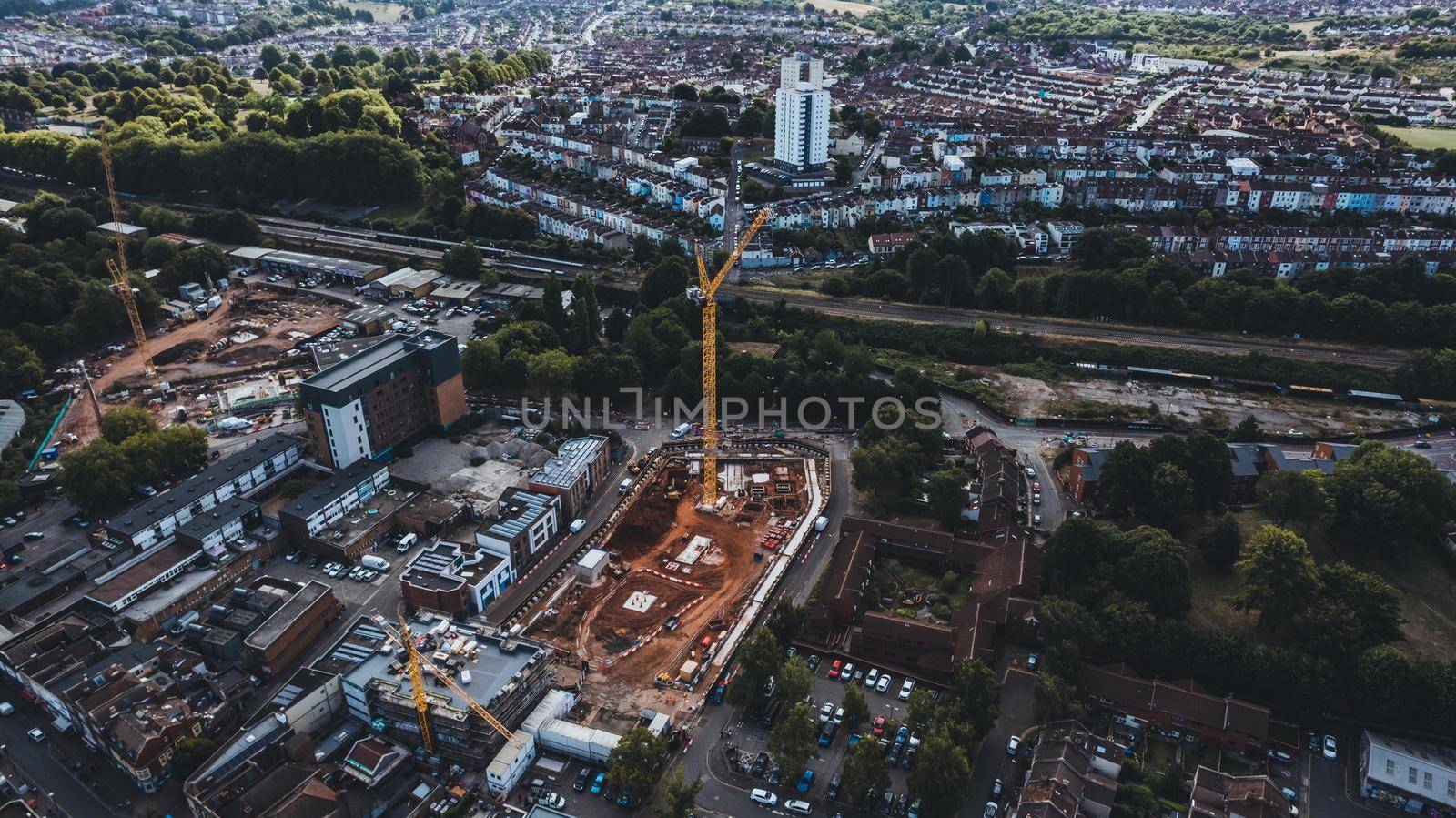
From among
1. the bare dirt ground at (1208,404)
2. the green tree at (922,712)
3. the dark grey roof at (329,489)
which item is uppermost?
the dark grey roof at (329,489)

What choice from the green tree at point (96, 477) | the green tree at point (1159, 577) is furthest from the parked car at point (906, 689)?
the green tree at point (96, 477)

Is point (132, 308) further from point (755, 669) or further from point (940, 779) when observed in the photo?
point (940, 779)

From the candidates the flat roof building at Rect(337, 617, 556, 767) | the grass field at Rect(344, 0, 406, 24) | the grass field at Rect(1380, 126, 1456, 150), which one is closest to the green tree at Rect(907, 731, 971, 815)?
the flat roof building at Rect(337, 617, 556, 767)

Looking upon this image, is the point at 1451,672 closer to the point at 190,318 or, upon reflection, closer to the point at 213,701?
the point at 213,701

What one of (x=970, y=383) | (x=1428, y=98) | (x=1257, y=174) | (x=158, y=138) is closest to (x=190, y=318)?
(x=158, y=138)

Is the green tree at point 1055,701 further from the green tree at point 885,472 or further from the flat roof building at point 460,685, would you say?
the flat roof building at point 460,685

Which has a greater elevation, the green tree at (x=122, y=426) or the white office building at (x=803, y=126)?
the white office building at (x=803, y=126)

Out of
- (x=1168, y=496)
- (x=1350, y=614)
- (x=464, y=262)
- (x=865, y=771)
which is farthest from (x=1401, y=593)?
(x=464, y=262)
